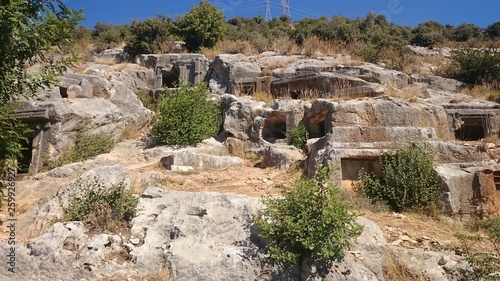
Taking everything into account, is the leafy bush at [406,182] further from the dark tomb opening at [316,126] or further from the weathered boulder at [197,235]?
the dark tomb opening at [316,126]

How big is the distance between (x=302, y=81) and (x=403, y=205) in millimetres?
8501

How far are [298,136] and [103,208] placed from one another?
6351mm

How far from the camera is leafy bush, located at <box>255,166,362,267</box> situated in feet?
14.7

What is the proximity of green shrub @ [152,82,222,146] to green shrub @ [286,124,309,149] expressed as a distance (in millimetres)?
2561

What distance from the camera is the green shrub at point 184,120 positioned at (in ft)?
36.5

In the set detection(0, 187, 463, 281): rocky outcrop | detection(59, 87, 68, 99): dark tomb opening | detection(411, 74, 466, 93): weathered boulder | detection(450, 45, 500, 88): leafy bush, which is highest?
detection(450, 45, 500, 88): leafy bush

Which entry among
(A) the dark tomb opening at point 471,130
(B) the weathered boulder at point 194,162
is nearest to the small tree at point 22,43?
(B) the weathered boulder at point 194,162

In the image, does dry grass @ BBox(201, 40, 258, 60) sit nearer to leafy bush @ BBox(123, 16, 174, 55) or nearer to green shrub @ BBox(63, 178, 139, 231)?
leafy bush @ BBox(123, 16, 174, 55)

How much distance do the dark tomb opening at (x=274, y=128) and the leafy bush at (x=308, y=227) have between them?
7068mm

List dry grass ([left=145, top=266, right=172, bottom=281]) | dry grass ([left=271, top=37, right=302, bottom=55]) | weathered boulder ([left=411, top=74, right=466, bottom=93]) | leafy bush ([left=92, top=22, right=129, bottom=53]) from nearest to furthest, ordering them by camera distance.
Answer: dry grass ([left=145, top=266, right=172, bottom=281]) < weathered boulder ([left=411, top=74, right=466, bottom=93]) < dry grass ([left=271, top=37, right=302, bottom=55]) < leafy bush ([left=92, top=22, right=129, bottom=53])

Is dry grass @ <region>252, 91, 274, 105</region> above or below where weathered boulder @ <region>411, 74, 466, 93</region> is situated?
below

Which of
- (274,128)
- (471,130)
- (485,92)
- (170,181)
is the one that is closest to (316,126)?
(274,128)

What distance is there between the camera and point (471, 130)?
12062mm

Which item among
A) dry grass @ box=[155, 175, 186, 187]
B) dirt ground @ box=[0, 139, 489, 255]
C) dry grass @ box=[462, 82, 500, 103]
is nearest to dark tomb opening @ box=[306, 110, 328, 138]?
dirt ground @ box=[0, 139, 489, 255]
